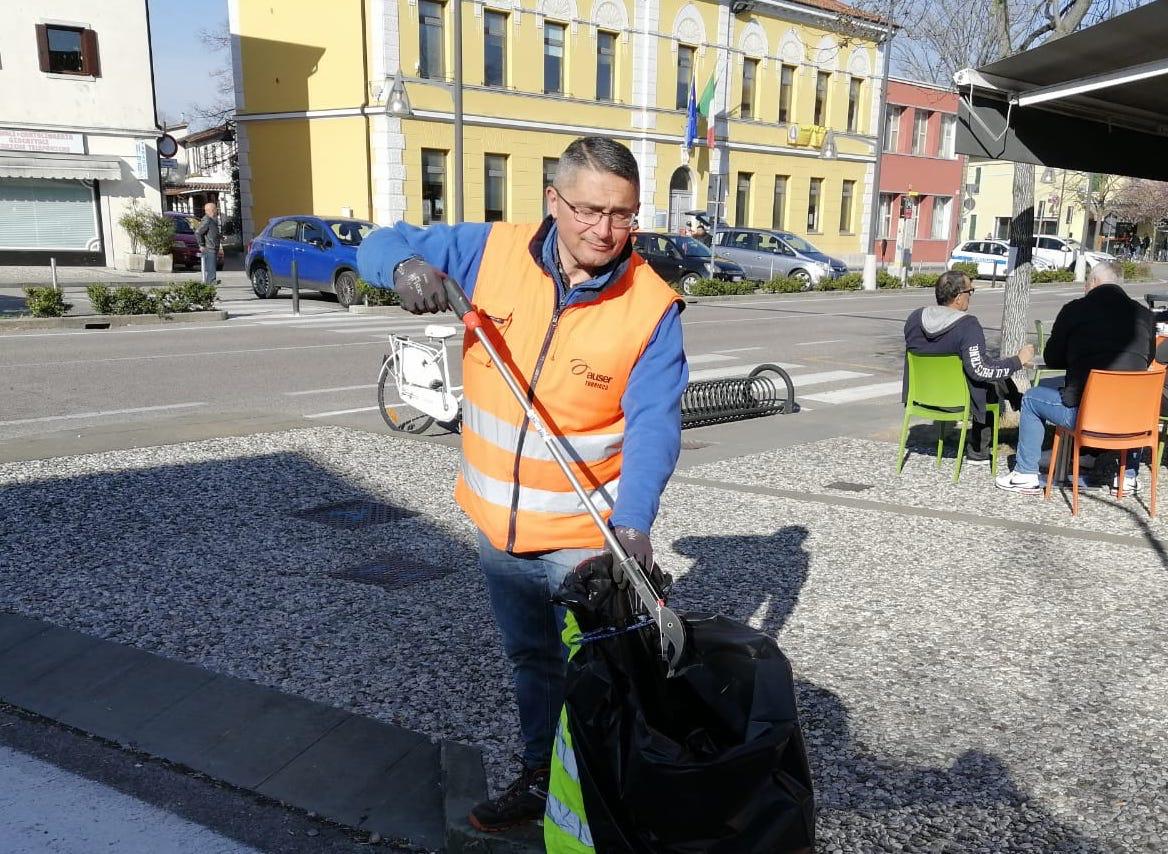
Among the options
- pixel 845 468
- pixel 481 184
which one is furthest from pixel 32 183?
pixel 845 468

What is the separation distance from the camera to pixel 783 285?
1013 inches

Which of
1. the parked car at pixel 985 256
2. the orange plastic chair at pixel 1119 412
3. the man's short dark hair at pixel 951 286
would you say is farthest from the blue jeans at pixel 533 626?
the parked car at pixel 985 256

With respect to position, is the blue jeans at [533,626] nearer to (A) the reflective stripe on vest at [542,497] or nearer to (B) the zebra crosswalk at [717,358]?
(A) the reflective stripe on vest at [542,497]

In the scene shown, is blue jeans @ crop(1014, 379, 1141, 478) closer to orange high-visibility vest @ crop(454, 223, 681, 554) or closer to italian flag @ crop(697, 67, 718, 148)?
orange high-visibility vest @ crop(454, 223, 681, 554)

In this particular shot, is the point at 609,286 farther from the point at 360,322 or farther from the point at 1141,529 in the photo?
the point at 360,322

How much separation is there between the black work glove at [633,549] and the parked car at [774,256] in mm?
25202

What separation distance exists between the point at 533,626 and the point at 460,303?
0.92 m

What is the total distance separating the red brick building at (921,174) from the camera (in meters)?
44.8

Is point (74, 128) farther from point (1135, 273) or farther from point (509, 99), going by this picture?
point (1135, 273)

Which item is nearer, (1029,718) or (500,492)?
(500,492)

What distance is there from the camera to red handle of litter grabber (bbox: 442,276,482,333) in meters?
2.57

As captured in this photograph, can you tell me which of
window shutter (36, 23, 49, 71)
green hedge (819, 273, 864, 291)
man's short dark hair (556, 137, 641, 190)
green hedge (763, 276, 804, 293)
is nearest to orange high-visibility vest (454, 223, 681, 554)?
man's short dark hair (556, 137, 641, 190)

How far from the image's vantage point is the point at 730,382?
1002 centimetres

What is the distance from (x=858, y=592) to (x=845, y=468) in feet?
9.64
